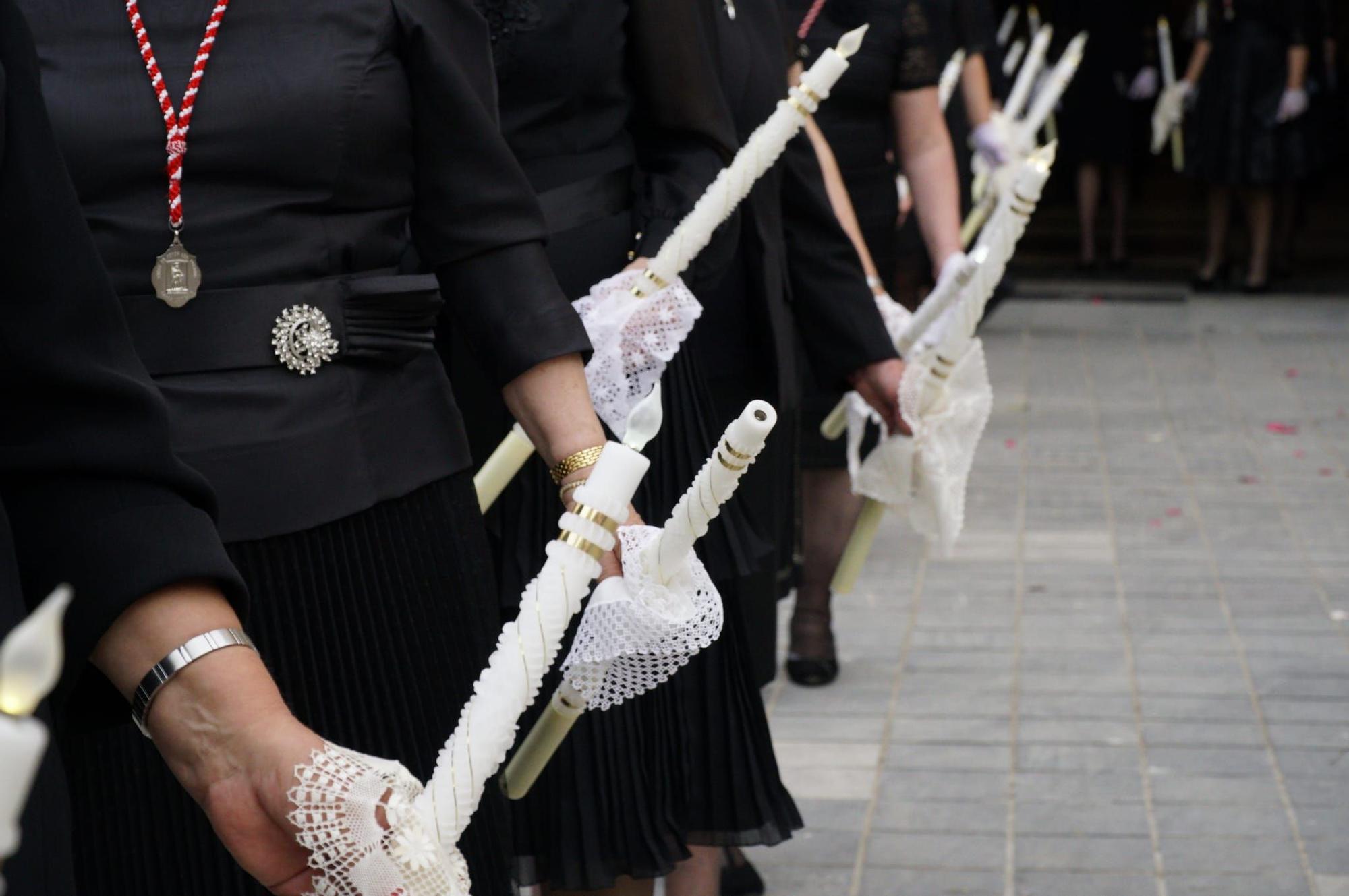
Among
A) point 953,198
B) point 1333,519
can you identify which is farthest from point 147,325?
point 1333,519

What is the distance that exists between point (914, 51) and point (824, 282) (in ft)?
5.28

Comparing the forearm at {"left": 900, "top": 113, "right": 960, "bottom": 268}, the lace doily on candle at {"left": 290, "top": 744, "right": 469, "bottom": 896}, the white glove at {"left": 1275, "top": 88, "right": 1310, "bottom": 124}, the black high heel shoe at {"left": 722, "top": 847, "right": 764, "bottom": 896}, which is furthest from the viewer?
the white glove at {"left": 1275, "top": 88, "right": 1310, "bottom": 124}

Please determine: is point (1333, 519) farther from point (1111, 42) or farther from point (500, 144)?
point (1111, 42)

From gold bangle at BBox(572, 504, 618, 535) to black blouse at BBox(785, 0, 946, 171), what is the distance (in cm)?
364

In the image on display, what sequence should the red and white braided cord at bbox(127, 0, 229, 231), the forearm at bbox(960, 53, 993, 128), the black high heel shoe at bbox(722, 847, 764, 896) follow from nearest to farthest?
1. the red and white braided cord at bbox(127, 0, 229, 231)
2. the black high heel shoe at bbox(722, 847, 764, 896)
3. the forearm at bbox(960, 53, 993, 128)

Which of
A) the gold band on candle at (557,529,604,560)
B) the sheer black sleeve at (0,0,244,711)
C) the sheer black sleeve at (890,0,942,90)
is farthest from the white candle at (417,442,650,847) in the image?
the sheer black sleeve at (890,0,942,90)

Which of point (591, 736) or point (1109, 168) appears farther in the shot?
point (1109, 168)

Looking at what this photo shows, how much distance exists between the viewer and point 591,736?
293cm

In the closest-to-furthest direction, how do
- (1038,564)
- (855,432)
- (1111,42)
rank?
(855,432), (1038,564), (1111,42)

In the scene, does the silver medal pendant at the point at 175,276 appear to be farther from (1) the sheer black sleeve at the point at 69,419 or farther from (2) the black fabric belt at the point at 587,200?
(2) the black fabric belt at the point at 587,200

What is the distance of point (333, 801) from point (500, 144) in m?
1.03

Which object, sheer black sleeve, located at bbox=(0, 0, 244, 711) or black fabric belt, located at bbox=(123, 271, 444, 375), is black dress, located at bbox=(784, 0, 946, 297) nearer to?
black fabric belt, located at bbox=(123, 271, 444, 375)

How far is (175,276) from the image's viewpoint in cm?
197

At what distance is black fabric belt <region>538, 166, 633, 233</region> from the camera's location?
287 cm
